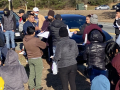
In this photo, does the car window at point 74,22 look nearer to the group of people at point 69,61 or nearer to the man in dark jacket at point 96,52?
the group of people at point 69,61

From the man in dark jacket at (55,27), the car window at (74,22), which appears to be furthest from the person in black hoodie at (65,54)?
the car window at (74,22)

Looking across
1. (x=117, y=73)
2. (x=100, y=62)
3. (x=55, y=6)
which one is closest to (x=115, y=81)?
(x=117, y=73)

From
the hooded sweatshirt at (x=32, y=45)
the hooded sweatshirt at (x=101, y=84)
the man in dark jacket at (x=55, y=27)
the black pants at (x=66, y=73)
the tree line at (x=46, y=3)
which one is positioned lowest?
the black pants at (x=66, y=73)

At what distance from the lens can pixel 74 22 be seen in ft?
27.6

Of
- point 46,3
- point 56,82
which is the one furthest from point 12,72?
point 46,3

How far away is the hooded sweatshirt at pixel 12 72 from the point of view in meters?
3.78

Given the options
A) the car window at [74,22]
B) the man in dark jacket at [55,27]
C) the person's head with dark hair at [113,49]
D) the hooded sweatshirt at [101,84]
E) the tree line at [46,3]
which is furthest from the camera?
the tree line at [46,3]

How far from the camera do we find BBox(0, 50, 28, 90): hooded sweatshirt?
3.78 meters

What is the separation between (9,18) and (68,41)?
5031 millimetres

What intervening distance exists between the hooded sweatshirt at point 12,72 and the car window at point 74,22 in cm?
447

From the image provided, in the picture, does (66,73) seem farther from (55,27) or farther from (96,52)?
(55,27)

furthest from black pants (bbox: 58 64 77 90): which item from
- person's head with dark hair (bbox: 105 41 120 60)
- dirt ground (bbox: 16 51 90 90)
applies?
dirt ground (bbox: 16 51 90 90)

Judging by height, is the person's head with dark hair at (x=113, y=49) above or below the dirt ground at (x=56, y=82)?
above

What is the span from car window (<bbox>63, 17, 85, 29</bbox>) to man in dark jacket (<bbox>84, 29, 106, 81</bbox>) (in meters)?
3.68
